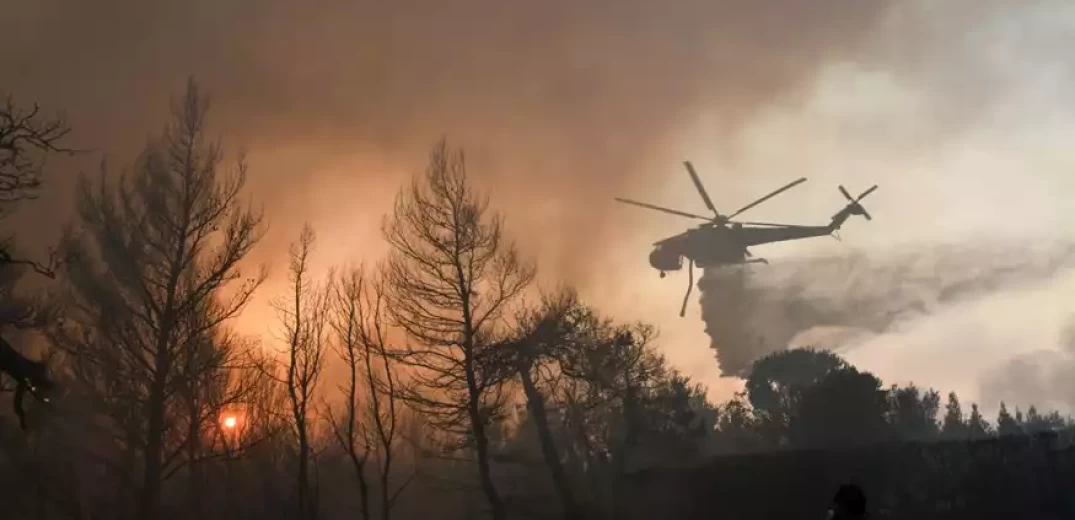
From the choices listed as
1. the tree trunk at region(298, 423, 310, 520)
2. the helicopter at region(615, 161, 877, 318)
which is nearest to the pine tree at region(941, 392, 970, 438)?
the helicopter at region(615, 161, 877, 318)

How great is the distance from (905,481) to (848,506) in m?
22.1

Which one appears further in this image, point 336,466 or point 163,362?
point 336,466

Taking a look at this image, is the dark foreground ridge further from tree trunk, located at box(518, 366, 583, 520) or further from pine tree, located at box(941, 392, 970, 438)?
pine tree, located at box(941, 392, 970, 438)

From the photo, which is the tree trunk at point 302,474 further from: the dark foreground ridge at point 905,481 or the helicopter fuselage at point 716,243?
the helicopter fuselage at point 716,243

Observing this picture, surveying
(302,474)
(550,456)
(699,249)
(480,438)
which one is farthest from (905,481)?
(699,249)

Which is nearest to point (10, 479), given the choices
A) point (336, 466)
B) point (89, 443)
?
point (89, 443)

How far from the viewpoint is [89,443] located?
2509 centimetres

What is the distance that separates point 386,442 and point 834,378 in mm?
37072

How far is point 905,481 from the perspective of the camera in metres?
27.1

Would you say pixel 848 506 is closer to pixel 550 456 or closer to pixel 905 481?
pixel 905 481

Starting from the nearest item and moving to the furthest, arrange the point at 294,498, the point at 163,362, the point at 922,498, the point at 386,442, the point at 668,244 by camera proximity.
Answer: the point at 163,362
the point at 922,498
the point at 386,442
the point at 294,498
the point at 668,244

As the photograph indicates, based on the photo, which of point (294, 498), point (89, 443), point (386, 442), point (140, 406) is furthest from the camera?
point (294, 498)

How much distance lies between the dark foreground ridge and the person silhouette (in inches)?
824

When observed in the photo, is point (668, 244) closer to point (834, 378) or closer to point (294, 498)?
point (834, 378)
